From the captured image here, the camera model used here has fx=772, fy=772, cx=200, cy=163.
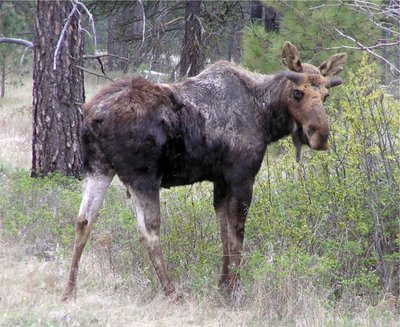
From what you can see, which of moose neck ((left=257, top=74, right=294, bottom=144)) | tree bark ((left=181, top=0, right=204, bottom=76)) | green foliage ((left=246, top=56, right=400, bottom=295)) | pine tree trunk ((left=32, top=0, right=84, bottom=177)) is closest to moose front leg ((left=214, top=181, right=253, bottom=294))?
green foliage ((left=246, top=56, right=400, bottom=295))

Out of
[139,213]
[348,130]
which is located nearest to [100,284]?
[139,213]

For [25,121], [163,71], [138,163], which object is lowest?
[25,121]

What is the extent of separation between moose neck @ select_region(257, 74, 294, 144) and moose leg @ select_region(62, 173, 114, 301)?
62.8 inches

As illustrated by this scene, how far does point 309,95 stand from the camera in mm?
7051

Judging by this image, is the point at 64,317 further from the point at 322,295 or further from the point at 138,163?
the point at 322,295

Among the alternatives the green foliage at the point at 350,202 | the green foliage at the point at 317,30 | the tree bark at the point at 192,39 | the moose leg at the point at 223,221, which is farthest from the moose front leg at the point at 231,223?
the tree bark at the point at 192,39

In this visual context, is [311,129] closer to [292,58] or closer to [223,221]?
[292,58]

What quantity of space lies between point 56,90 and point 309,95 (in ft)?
15.7

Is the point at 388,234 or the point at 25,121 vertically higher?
the point at 388,234

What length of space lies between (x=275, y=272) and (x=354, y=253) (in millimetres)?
1211

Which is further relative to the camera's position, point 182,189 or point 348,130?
point 182,189

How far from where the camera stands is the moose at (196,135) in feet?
22.6

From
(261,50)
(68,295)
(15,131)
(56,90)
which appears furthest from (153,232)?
(15,131)

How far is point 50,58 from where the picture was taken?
35.2ft
